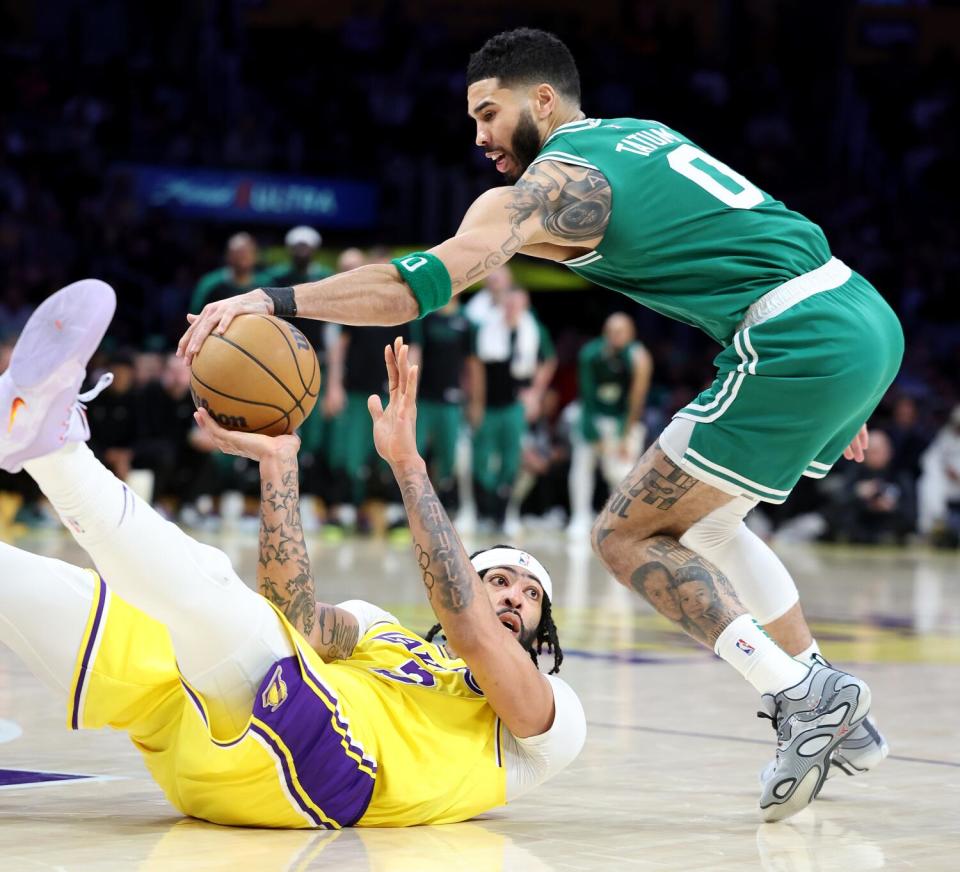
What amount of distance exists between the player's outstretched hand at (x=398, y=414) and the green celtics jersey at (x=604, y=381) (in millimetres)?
11208

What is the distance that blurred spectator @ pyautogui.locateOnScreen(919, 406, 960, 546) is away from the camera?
14.9 metres

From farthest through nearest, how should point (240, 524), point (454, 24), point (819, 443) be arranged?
point (454, 24)
point (240, 524)
point (819, 443)

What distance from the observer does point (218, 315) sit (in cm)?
341

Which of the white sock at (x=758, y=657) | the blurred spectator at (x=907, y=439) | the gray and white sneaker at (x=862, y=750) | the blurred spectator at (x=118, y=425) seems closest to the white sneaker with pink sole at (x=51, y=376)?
the white sock at (x=758, y=657)

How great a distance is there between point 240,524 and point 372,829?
34.6 feet

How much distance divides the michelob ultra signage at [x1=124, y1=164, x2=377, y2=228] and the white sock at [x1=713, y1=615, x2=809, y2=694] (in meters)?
17.3

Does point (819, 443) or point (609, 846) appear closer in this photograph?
point (609, 846)

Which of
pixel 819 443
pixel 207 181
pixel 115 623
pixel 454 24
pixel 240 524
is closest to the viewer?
pixel 115 623

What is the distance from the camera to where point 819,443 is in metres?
4.02

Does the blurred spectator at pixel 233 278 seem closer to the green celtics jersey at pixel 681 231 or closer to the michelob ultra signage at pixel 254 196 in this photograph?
the green celtics jersey at pixel 681 231

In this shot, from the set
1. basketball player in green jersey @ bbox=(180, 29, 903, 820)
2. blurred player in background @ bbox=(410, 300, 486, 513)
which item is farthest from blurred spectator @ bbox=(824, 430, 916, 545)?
basketball player in green jersey @ bbox=(180, 29, 903, 820)

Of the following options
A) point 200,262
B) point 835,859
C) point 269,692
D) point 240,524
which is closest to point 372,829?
point 269,692

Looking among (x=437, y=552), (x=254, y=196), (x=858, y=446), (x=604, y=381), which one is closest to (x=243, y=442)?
(x=437, y=552)

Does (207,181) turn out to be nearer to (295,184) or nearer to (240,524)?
(295,184)
